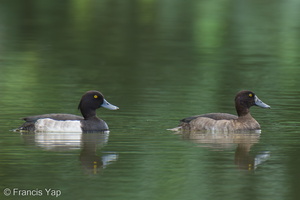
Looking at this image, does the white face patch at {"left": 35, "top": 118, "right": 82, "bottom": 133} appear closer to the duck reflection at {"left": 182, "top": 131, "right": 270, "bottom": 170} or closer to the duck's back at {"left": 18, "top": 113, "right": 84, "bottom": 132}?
the duck's back at {"left": 18, "top": 113, "right": 84, "bottom": 132}

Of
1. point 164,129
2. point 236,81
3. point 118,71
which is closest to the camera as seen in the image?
point 164,129

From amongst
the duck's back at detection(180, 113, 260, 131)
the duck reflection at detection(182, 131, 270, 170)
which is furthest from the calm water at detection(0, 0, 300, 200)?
the duck's back at detection(180, 113, 260, 131)

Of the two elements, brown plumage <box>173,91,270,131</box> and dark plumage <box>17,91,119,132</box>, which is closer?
dark plumage <box>17,91,119,132</box>

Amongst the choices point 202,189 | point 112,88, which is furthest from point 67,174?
point 112,88

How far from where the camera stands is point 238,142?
17844mm

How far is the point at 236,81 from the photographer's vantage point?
87.8 ft

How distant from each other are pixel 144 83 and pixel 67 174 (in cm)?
1153

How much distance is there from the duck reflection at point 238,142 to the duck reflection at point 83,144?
5.62 feet

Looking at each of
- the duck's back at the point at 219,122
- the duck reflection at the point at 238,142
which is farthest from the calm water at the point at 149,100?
the duck's back at the point at 219,122

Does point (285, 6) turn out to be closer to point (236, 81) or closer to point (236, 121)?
point (236, 81)

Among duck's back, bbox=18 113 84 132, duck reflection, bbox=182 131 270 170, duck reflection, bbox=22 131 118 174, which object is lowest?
duck reflection, bbox=182 131 270 170

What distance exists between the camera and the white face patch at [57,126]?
18500mm

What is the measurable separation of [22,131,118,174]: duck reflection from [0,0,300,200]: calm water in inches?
1.3

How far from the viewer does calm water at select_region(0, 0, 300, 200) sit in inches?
549
